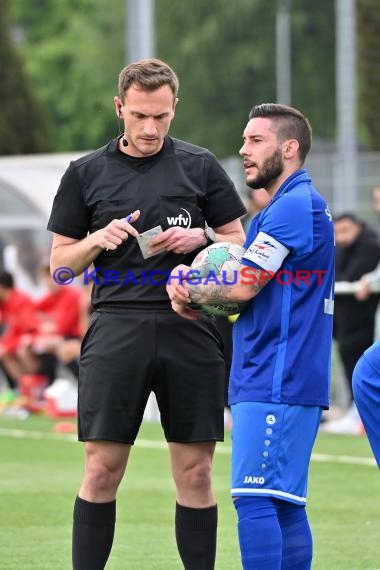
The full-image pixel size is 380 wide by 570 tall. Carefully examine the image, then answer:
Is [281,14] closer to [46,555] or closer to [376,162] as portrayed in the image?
[376,162]

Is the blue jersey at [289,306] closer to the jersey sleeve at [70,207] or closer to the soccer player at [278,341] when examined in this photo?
the soccer player at [278,341]

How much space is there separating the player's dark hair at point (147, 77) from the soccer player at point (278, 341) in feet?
1.62

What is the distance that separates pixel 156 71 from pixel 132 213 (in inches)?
24.2

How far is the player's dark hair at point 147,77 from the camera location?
19.7 feet

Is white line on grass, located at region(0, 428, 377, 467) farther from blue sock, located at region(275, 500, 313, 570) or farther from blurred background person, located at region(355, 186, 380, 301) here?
blue sock, located at region(275, 500, 313, 570)

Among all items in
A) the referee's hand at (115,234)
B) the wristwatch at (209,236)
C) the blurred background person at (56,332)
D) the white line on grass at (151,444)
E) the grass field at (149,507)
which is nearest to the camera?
the referee's hand at (115,234)

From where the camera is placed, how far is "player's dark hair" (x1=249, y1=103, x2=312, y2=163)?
575 cm

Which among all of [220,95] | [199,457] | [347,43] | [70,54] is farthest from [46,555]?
[70,54]

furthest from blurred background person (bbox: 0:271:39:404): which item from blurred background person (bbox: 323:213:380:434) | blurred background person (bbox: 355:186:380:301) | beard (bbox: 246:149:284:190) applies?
beard (bbox: 246:149:284:190)

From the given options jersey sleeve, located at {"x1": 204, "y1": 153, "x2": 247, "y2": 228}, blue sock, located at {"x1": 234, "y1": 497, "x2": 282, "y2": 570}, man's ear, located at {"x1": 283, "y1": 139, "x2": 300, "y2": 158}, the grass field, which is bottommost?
the grass field

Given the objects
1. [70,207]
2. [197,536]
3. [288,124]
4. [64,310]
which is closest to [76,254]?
[70,207]

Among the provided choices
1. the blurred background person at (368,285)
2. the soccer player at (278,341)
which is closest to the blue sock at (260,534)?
the soccer player at (278,341)

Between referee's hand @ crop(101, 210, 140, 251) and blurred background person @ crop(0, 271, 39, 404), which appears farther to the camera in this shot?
blurred background person @ crop(0, 271, 39, 404)

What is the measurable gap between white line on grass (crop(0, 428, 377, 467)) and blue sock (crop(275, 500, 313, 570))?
582 cm
